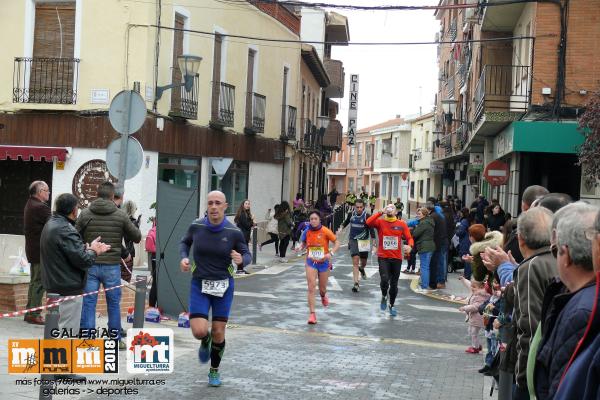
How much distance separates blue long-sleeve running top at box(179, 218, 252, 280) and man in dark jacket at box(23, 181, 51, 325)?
2.85 meters

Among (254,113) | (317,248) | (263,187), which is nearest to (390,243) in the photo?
(317,248)

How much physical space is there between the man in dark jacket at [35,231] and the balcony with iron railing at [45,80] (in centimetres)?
915

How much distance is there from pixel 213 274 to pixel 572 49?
→ 40.5ft

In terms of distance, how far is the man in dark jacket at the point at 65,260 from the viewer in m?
7.31

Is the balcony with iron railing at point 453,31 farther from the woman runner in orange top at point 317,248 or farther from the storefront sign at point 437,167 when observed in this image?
the woman runner in orange top at point 317,248

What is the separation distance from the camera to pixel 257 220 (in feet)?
95.3

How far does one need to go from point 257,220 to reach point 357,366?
2037 cm

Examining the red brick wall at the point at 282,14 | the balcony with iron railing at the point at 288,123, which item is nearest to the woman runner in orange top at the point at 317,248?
the red brick wall at the point at 282,14

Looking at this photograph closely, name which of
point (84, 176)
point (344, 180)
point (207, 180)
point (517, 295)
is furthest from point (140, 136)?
point (344, 180)

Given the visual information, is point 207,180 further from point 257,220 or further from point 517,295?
point 517,295

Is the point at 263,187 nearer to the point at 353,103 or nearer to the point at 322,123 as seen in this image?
the point at 322,123

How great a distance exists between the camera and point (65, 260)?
7371 mm

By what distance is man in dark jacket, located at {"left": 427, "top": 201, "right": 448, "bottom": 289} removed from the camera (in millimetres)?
16688

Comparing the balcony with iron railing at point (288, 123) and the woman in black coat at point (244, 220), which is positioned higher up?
the balcony with iron railing at point (288, 123)
